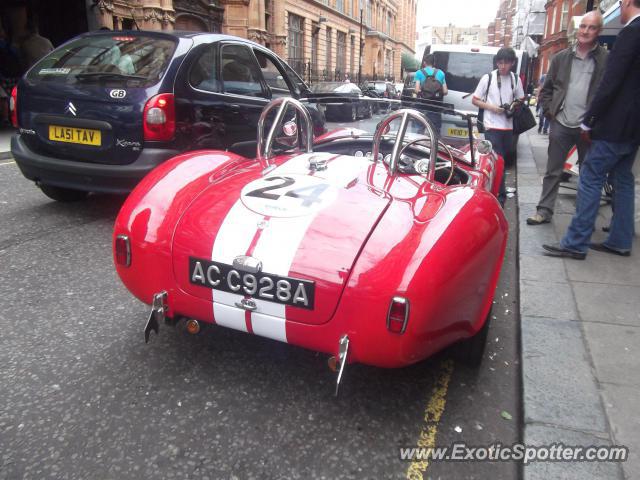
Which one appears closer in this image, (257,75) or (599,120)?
(599,120)

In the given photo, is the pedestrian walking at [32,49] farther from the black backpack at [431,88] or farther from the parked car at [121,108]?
the black backpack at [431,88]

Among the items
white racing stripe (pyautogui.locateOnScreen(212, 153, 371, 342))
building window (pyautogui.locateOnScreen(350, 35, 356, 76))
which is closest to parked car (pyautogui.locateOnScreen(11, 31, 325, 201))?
white racing stripe (pyautogui.locateOnScreen(212, 153, 371, 342))

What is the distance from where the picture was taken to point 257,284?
6.58 feet

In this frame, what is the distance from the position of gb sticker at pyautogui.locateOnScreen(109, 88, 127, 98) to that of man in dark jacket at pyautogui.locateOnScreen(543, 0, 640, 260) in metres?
3.60

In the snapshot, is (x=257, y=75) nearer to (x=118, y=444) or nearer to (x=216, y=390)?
(x=216, y=390)

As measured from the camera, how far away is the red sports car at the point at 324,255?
191 centimetres

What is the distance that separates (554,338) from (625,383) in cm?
46

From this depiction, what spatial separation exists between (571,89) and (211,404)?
4.04m

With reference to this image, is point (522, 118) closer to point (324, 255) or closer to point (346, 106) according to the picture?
point (346, 106)

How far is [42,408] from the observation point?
2.15 m

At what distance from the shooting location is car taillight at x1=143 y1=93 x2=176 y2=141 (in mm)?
4221

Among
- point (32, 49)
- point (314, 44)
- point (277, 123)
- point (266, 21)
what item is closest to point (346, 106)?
point (277, 123)

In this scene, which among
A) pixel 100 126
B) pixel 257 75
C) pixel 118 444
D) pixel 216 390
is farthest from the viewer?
pixel 257 75

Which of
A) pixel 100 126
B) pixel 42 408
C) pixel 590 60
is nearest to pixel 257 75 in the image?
pixel 100 126
